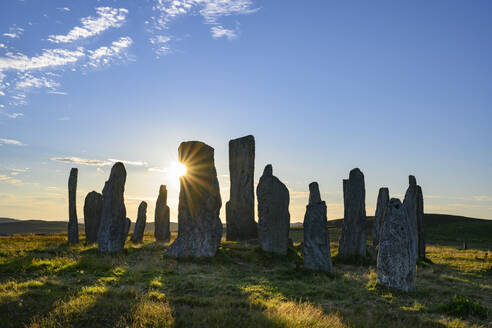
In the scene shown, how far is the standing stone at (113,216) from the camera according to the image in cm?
1897

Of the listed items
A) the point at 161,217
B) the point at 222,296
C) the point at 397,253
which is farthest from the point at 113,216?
the point at 397,253

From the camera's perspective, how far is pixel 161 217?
1136 inches

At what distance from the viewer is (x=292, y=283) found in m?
12.7

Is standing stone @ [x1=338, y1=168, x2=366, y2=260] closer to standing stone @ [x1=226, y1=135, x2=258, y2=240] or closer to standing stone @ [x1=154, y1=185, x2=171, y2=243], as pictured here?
standing stone @ [x1=226, y1=135, x2=258, y2=240]

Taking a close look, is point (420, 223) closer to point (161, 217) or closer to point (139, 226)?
point (161, 217)

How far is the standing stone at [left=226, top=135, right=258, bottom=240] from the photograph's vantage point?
2388 cm

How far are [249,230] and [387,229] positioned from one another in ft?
40.8

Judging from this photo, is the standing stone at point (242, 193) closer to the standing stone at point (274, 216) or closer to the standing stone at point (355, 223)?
the standing stone at point (274, 216)

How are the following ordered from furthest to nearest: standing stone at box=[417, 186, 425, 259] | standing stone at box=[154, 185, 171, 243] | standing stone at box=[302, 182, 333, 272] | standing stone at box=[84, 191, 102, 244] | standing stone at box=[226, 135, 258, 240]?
1. standing stone at box=[154, 185, 171, 243]
2. standing stone at box=[84, 191, 102, 244]
3. standing stone at box=[226, 135, 258, 240]
4. standing stone at box=[417, 186, 425, 259]
5. standing stone at box=[302, 182, 333, 272]

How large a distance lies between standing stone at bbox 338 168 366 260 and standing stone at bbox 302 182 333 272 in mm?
4392

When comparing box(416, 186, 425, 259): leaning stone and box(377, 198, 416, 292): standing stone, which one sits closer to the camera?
box(377, 198, 416, 292): standing stone

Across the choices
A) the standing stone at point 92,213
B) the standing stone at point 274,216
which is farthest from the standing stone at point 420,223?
the standing stone at point 92,213

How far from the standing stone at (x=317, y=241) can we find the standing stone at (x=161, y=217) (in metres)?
16.1

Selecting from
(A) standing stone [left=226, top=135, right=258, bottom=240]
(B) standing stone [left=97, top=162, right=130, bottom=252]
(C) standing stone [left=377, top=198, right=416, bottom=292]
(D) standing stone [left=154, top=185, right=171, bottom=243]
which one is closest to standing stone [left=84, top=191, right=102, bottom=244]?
A: (D) standing stone [left=154, top=185, right=171, bottom=243]
